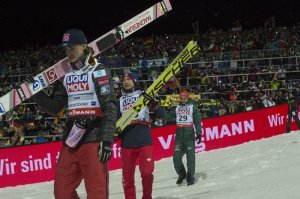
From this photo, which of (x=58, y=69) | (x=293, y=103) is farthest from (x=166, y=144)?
(x=58, y=69)

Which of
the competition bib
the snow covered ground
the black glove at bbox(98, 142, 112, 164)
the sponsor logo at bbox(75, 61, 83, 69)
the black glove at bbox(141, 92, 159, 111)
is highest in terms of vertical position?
the sponsor logo at bbox(75, 61, 83, 69)

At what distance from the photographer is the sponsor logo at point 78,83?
4586mm

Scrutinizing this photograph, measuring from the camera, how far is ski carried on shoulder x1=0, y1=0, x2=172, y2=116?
7.81 meters

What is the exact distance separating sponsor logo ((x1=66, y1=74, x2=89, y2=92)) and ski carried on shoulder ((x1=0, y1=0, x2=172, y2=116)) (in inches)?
113

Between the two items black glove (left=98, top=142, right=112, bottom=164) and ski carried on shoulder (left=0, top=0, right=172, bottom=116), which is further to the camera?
ski carried on shoulder (left=0, top=0, right=172, bottom=116)

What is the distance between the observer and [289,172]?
28.7 feet

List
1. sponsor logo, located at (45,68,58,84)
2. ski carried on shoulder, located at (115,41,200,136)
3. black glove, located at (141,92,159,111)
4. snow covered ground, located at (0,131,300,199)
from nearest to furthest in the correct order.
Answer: ski carried on shoulder, located at (115,41,200,136), black glove, located at (141,92,159,111), snow covered ground, located at (0,131,300,199), sponsor logo, located at (45,68,58,84)

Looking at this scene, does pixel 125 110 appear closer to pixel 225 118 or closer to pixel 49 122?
pixel 225 118

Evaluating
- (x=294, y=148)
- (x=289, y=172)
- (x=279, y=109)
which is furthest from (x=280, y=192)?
(x=279, y=109)

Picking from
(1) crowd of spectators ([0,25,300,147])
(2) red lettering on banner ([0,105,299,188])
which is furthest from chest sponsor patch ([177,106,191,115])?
(1) crowd of spectators ([0,25,300,147])

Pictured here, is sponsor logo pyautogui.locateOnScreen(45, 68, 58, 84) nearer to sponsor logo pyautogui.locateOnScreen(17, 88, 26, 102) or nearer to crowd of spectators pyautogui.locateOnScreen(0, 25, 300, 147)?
sponsor logo pyautogui.locateOnScreen(17, 88, 26, 102)

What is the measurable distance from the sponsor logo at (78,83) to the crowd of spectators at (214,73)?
413 inches

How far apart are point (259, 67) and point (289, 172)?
12712 millimetres

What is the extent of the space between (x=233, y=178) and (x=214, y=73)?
38.3 feet
